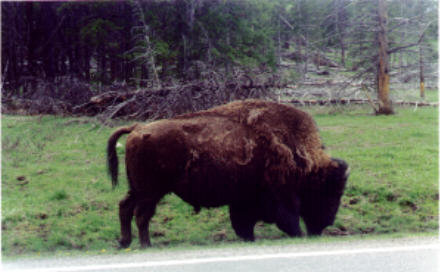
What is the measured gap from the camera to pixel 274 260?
15.2 feet

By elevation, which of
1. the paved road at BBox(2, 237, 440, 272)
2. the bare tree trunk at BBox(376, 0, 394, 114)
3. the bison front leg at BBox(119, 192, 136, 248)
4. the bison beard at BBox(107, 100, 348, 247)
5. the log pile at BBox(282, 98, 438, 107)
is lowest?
the paved road at BBox(2, 237, 440, 272)

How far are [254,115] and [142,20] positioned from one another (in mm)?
2564

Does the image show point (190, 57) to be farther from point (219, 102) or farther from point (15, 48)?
point (15, 48)

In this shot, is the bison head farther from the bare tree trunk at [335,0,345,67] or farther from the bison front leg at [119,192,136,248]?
the bare tree trunk at [335,0,345,67]

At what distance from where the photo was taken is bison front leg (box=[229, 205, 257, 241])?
619 centimetres

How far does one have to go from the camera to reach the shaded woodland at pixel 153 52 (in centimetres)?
738

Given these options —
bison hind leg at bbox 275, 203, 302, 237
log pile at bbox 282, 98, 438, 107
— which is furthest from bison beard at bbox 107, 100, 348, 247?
log pile at bbox 282, 98, 438, 107

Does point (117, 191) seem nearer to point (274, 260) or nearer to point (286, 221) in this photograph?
point (286, 221)

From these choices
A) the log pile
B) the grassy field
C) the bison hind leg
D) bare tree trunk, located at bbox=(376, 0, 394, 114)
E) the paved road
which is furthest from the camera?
bare tree trunk, located at bbox=(376, 0, 394, 114)

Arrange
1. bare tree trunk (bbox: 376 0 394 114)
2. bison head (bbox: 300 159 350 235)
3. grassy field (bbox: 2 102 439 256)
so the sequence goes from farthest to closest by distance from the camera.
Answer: bare tree trunk (bbox: 376 0 394 114), grassy field (bbox: 2 102 439 256), bison head (bbox: 300 159 350 235)

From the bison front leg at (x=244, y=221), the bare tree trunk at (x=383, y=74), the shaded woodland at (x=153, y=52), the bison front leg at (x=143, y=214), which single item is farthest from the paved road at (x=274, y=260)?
the bare tree trunk at (x=383, y=74)

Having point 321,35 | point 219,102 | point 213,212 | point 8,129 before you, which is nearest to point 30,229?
point 8,129

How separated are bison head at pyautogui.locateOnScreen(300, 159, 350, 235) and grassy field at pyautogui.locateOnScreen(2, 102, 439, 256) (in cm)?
44

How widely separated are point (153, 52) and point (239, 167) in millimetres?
2589
